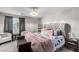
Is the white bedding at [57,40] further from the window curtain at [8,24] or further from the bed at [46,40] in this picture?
the window curtain at [8,24]

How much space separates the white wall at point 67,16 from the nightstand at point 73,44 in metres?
0.14

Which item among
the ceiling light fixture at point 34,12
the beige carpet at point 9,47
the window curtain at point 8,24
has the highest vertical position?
the ceiling light fixture at point 34,12

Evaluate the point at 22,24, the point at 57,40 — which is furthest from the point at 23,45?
the point at 57,40

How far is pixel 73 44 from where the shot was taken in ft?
4.76

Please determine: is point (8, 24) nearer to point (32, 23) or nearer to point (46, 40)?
point (32, 23)

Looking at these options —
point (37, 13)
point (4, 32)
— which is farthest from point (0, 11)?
point (37, 13)

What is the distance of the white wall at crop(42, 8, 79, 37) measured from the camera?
1.43 m

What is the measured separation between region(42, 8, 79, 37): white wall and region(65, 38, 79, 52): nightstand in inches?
5.6

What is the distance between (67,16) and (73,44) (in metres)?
0.48

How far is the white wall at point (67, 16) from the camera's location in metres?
1.43

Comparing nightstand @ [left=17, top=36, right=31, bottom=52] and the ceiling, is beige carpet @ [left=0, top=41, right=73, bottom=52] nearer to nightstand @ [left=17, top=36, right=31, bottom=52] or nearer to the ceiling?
nightstand @ [left=17, top=36, right=31, bottom=52]

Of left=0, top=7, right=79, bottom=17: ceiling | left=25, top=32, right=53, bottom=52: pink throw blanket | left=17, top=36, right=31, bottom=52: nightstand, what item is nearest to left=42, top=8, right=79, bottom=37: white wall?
left=0, top=7, right=79, bottom=17: ceiling

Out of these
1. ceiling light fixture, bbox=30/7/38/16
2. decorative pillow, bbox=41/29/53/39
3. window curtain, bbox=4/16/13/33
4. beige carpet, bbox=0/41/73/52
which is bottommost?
beige carpet, bbox=0/41/73/52

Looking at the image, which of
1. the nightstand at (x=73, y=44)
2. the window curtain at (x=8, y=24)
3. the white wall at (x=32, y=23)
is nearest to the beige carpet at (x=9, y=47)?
the window curtain at (x=8, y=24)
